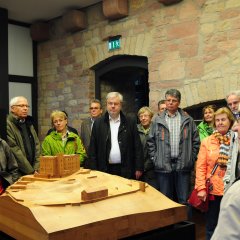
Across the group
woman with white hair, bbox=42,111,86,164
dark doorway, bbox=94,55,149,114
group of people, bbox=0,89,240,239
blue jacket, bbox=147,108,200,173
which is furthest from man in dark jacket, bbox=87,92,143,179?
dark doorway, bbox=94,55,149,114

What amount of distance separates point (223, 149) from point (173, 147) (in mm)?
677

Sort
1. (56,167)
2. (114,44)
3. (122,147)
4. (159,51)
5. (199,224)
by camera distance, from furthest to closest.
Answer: (114,44) < (159,51) < (199,224) < (122,147) < (56,167)

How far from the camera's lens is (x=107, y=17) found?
556 cm

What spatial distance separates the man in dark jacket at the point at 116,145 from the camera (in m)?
3.61

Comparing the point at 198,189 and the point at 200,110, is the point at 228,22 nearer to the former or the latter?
the point at 200,110

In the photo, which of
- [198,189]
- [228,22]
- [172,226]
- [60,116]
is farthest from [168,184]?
[228,22]

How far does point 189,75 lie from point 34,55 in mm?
3321

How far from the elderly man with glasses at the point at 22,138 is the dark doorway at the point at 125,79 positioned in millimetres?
2040

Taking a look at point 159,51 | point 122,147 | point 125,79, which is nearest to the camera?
point 122,147

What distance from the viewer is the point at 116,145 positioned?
3637 mm

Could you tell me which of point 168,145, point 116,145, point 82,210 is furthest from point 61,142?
point 82,210

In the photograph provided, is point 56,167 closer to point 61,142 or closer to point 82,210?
point 82,210

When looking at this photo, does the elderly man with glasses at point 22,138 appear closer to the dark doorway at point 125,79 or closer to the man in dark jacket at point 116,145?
the man in dark jacket at point 116,145

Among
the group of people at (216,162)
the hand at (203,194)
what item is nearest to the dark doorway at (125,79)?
the group of people at (216,162)
